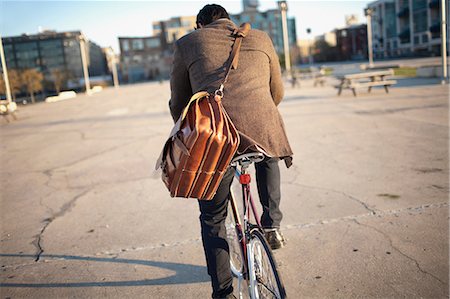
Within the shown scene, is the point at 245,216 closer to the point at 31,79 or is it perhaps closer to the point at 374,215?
the point at 374,215

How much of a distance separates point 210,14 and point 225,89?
0.63 metres

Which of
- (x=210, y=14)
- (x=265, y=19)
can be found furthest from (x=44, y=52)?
(x=210, y=14)

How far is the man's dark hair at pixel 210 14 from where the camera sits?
8.86ft

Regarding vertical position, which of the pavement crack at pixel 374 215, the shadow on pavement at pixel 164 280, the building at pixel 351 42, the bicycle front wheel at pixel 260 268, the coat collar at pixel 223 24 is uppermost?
the building at pixel 351 42

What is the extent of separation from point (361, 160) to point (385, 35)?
8970 centimetres

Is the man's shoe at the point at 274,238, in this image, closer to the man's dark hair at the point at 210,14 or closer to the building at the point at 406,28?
the man's dark hair at the point at 210,14

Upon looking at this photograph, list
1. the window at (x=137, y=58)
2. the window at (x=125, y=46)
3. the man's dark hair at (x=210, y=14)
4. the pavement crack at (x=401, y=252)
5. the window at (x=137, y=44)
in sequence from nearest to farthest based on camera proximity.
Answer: the man's dark hair at (x=210, y=14), the pavement crack at (x=401, y=252), the window at (x=125, y=46), the window at (x=137, y=58), the window at (x=137, y=44)

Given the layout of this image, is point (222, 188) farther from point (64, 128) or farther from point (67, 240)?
point (64, 128)

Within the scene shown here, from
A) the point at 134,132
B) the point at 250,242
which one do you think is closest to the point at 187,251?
the point at 250,242

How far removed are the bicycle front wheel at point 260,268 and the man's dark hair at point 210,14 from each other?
1.43 m

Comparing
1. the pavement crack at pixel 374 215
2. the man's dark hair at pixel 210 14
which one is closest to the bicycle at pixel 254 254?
the man's dark hair at pixel 210 14

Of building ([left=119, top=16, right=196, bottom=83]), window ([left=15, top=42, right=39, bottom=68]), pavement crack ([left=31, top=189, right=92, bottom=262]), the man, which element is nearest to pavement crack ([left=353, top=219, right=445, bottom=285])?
the man

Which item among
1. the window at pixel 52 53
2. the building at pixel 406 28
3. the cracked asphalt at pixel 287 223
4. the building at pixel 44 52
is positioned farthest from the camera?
the window at pixel 52 53

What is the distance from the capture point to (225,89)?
2416 mm
